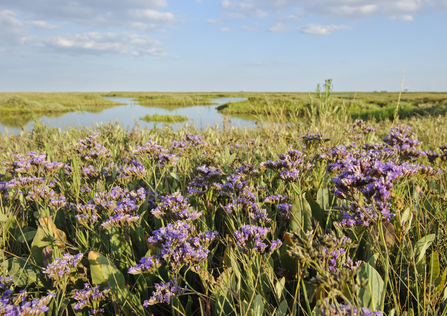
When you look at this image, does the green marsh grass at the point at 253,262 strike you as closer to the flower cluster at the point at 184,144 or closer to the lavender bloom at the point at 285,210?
the lavender bloom at the point at 285,210

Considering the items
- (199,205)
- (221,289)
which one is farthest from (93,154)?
(221,289)

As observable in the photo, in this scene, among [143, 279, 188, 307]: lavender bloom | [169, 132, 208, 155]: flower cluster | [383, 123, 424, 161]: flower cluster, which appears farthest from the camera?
[169, 132, 208, 155]: flower cluster

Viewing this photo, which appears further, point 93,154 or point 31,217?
point 93,154

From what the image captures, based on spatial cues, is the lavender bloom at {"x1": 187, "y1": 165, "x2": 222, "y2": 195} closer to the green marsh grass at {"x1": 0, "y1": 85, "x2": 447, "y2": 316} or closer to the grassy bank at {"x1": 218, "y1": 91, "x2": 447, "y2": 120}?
the green marsh grass at {"x1": 0, "y1": 85, "x2": 447, "y2": 316}

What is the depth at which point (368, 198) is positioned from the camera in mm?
1402

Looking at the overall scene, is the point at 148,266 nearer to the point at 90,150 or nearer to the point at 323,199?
the point at 323,199

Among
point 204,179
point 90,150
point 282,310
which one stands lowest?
point 282,310

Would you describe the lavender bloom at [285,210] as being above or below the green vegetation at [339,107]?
below

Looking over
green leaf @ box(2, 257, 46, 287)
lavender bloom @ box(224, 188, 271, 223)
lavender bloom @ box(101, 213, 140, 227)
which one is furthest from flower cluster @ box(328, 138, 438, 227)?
green leaf @ box(2, 257, 46, 287)

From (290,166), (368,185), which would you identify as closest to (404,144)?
(290,166)

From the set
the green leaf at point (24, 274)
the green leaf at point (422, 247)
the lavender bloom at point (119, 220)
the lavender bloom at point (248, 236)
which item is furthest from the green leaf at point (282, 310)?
the green leaf at point (24, 274)

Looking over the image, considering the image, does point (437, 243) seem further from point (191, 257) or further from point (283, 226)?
point (191, 257)

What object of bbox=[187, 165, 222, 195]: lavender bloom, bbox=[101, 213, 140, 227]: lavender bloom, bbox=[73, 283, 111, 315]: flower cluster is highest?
bbox=[187, 165, 222, 195]: lavender bloom

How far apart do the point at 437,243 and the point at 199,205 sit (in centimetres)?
178
